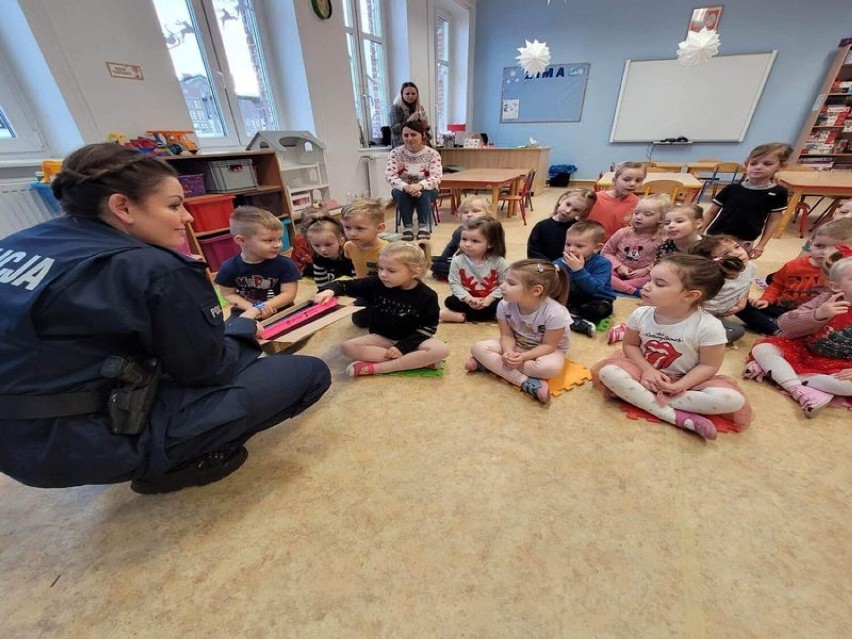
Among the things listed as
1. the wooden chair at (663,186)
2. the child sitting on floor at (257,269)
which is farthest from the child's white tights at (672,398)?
the wooden chair at (663,186)

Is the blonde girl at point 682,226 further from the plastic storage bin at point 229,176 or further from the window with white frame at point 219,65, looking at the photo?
the window with white frame at point 219,65

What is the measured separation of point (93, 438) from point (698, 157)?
29.7 feet

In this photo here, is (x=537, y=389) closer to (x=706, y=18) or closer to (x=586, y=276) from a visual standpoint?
(x=586, y=276)

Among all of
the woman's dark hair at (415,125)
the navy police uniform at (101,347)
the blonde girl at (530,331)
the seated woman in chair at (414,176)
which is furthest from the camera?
the seated woman in chair at (414,176)

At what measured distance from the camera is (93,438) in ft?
2.80

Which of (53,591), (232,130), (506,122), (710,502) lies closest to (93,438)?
(53,591)

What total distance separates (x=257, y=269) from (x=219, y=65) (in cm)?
288

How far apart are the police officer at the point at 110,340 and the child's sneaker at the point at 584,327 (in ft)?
5.65

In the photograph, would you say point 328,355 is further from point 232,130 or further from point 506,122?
point 506,122

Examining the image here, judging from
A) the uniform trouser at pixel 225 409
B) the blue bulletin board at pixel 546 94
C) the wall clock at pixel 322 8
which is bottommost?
the uniform trouser at pixel 225 409

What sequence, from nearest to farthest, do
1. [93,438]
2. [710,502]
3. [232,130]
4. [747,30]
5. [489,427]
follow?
1. [93,438]
2. [710,502]
3. [489,427]
4. [232,130]
5. [747,30]

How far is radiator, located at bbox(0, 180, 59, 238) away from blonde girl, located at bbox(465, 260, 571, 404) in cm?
301

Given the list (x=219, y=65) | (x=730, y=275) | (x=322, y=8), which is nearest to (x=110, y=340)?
(x=730, y=275)

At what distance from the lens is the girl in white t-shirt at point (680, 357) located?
1.27m
